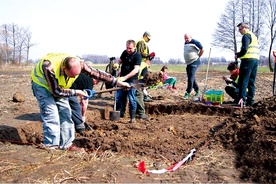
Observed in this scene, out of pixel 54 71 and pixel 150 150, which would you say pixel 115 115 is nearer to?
pixel 150 150

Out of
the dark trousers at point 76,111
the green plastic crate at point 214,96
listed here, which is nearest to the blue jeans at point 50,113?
the dark trousers at point 76,111

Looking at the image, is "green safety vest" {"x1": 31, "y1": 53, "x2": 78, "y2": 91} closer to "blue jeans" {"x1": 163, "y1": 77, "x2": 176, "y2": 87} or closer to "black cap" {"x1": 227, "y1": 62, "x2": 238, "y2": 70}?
"black cap" {"x1": 227, "y1": 62, "x2": 238, "y2": 70}

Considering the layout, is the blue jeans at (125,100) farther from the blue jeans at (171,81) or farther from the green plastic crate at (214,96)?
the blue jeans at (171,81)

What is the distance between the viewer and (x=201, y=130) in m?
6.08

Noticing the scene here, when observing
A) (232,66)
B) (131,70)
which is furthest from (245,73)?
(131,70)

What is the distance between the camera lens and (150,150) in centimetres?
457

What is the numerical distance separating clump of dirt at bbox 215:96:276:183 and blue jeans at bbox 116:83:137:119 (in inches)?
87.7

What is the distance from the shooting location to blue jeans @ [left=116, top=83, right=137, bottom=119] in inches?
273

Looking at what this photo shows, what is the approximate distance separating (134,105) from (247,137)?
2912mm

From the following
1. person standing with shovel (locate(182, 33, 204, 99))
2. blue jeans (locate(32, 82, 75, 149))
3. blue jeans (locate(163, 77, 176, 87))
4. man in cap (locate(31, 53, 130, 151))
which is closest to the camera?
man in cap (locate(31, 53, 130, 151))

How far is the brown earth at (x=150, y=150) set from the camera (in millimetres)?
3379

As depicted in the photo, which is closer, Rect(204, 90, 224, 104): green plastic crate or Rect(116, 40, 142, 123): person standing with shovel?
Rect(116, 40, 142, 123): person standing with shovel

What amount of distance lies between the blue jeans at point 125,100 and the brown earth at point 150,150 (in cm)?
29

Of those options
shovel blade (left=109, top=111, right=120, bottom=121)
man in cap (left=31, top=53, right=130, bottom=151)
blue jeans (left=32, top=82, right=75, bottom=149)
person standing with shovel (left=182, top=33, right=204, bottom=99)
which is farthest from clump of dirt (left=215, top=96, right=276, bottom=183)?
person standing with shovel (left=182, top=33, right=204, bottom=99)
